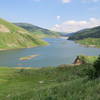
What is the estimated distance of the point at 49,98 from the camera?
1581 centimetres

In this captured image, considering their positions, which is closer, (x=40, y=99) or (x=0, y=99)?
(x=40, y=99)

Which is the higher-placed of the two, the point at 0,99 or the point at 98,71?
the point at 98,71

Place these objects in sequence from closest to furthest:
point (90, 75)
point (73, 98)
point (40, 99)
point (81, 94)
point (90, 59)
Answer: point (73, 98), point (81, 94), point (40, 99), point (90, 75), point (90, 59)

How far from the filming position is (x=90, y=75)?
88.1 feet

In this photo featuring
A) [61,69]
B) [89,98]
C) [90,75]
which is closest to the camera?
[89,98]

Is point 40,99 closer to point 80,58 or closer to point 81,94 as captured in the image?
point 81,94

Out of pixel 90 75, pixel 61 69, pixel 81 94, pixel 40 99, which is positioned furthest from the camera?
pixel 61 69

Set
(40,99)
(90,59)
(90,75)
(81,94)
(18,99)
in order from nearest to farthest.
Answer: (81,94) < (40,99) < (18,99) < (90,75) < (90,59)

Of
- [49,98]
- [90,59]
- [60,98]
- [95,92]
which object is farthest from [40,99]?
[90,59]

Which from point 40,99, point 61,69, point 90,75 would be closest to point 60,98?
point 40,99

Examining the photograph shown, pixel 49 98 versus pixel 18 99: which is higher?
pixel 49 98

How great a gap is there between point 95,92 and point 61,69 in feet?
181

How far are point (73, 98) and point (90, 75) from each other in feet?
43.2

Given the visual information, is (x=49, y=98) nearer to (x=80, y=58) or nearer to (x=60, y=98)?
(x=60, y=98)
